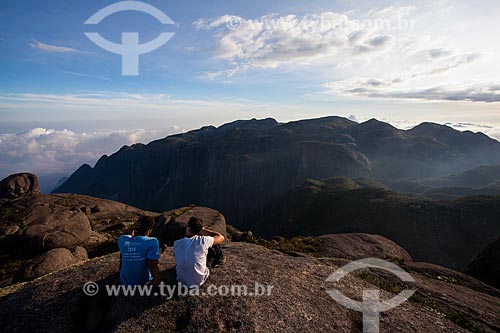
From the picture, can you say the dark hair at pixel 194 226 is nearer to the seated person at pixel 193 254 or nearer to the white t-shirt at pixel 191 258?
the seated person at pixel 193 254

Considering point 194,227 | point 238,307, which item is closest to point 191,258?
point 194,227

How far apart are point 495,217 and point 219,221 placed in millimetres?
84457

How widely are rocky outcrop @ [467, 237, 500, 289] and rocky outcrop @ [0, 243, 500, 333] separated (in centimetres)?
1412

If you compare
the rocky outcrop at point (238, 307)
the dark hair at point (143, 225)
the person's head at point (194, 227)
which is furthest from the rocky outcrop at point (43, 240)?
the person's head at point (194, 227)

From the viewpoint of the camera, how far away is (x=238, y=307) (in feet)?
35.3

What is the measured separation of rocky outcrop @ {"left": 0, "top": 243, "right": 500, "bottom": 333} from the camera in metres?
10.1

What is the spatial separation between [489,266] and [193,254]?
30.2 metres

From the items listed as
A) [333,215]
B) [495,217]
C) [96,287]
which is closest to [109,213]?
[96,287]

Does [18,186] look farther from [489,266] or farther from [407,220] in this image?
[407,220]

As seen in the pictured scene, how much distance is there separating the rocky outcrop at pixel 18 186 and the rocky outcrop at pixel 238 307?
7008 cm

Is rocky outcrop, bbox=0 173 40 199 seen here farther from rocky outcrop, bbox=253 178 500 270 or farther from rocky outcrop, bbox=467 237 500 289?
rocky outcrop, bbox=253 178 500 270

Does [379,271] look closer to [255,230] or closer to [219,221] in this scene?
[219,221]

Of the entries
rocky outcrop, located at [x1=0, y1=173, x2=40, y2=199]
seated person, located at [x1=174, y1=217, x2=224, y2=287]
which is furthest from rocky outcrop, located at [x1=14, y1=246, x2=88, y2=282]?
rocky outcrop, located at [x1=0, y1=173, x2=40, y2=199]

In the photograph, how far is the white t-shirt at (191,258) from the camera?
1052 centimetres
